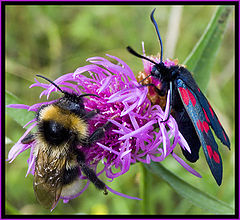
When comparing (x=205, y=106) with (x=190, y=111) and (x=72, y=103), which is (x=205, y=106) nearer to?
(x=190, y=111)

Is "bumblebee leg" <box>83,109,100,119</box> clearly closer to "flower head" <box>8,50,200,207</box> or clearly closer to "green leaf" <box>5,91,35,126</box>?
"flower head" <box>8,50,200,207</box>

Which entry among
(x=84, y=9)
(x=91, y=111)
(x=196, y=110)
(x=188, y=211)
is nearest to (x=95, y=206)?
(x=188, y=211)

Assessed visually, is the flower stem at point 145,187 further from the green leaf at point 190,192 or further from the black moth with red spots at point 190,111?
the black moth with red spots at point 190,111

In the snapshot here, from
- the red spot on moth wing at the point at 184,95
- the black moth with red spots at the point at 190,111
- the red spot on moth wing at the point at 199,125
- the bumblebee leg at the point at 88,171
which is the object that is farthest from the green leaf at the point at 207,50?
the bumblebee leg at the point at 88,171

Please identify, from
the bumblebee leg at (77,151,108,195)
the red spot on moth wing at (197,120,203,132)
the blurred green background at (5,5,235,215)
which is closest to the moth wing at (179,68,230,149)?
the red spot on moth wing at (197,120,203,132)

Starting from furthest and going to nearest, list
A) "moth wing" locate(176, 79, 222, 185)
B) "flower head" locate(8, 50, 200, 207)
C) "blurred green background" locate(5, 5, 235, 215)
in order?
"blurred green background" locate(5, 5, 235, 215), "flower head" locate(8, 50, 200, 207), "moth wing" locate(176, 79, 222, 185)

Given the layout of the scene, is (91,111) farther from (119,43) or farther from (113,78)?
(119,43)

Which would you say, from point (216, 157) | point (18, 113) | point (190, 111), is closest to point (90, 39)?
point (18, 113)
